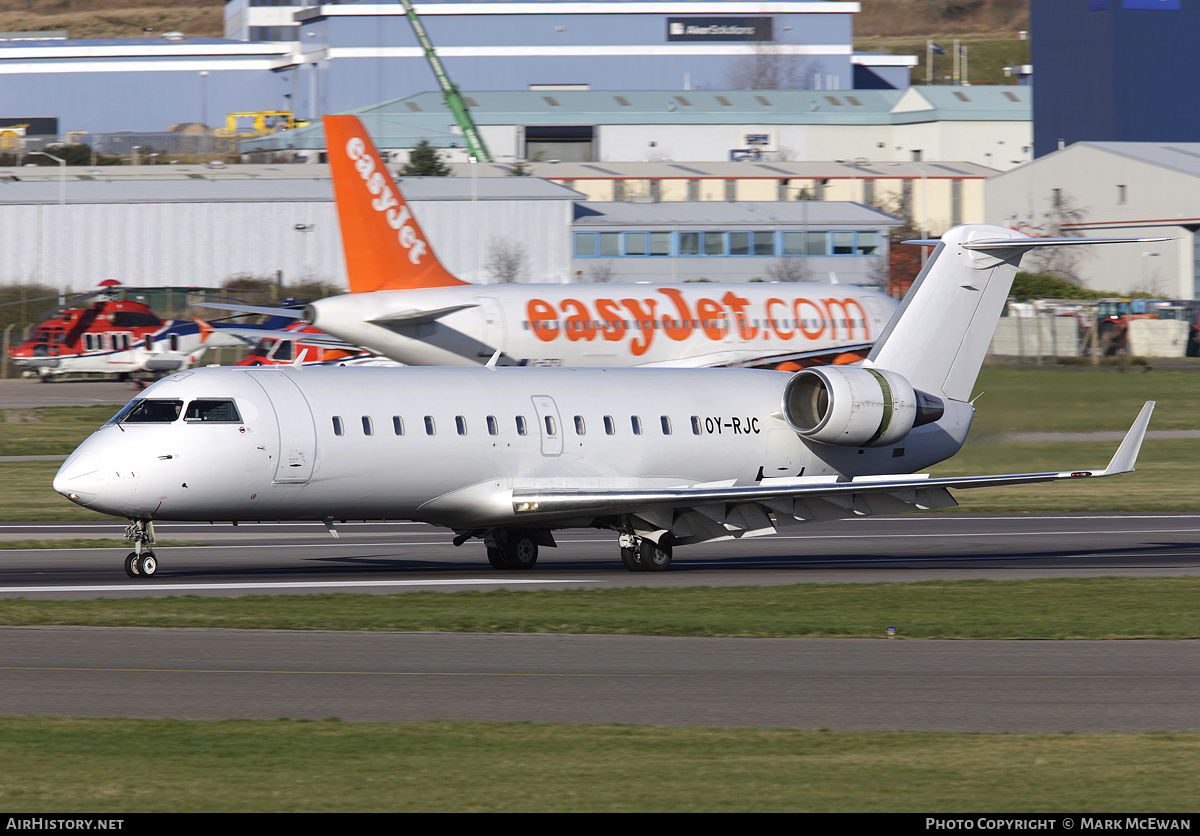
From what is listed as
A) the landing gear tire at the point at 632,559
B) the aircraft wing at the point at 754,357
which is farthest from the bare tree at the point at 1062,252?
the landing gear tire at the point at 632,559

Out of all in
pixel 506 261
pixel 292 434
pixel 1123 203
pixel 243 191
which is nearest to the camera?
pixel 292 434

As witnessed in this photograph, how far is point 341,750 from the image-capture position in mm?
12156

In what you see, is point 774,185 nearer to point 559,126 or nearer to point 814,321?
point 559,126

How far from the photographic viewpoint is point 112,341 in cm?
7019

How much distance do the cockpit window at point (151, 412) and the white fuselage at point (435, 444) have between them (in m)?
0.07

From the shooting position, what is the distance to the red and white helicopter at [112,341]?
228 ft

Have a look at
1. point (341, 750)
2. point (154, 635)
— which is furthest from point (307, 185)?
point (341, 750)

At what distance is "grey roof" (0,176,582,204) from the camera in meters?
91.8

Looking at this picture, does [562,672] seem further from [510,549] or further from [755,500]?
[510,549]

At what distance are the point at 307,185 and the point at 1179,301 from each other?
49909mm

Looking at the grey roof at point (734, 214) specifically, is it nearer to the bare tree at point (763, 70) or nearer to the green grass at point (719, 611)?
the bare tree at point (763, 70)

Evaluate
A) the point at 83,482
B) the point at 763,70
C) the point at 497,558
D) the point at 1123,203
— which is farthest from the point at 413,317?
the point at 763,70

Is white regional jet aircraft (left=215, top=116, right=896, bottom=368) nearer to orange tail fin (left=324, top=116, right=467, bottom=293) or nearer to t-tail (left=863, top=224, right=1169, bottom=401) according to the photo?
orange tail fin (left=324, top=116, right=467, bottom=293)

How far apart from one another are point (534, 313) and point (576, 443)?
20.9 m
